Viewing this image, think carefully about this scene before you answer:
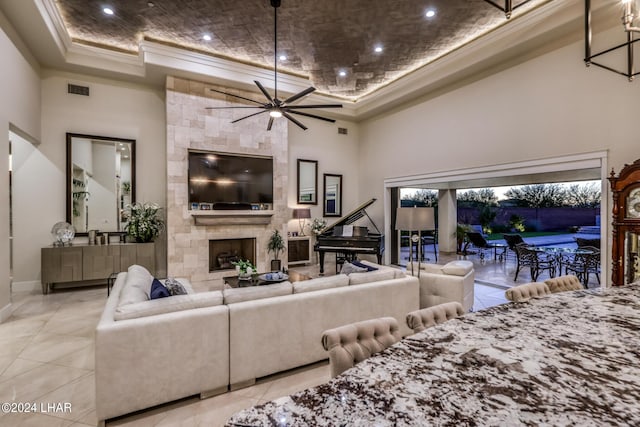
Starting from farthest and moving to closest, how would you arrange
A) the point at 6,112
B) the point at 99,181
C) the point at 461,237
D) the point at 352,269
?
the point at 461,237 < the point at 99,181 < the point at 6,112 < the point at 352,269

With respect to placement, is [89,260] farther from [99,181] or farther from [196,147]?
[196,147]

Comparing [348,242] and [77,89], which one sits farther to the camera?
[348,242]

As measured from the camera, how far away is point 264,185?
286 inches

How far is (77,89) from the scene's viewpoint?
19.9 ft

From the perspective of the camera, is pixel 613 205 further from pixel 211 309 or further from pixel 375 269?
pixel 211 309

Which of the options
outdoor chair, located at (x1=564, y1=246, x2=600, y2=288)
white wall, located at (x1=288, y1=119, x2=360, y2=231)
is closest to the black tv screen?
white wall, located at (x1=288, y1=119, x2=360, y2=231)

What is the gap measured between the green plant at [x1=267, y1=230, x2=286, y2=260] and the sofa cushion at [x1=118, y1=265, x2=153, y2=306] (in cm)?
357

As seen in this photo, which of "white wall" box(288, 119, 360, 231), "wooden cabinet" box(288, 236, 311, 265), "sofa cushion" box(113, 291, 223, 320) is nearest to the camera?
"sofa cushion" box(113, 291, 223, 320)

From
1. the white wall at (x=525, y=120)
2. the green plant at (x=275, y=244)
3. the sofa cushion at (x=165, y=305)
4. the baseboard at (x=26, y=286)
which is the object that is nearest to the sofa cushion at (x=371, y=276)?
the sofa cushion at (x=165, y=305)

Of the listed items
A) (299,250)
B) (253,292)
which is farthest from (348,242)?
(253,292)

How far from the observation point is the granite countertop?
818 millimetres

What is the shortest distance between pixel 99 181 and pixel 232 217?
8.79 feet

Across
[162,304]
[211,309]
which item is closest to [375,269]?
[211,309]

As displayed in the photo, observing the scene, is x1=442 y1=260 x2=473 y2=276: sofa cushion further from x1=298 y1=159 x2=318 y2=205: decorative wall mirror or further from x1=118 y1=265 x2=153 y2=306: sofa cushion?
x1=298 y1=159 x2=318 y2=205: decorative wall mirror
